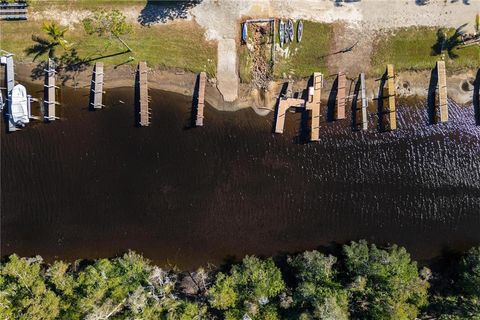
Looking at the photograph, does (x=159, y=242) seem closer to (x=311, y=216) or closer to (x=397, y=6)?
(x=311, y=216)

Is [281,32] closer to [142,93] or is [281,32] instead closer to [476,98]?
[142,93]

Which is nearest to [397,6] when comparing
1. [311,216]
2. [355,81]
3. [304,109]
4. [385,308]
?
[355,81]

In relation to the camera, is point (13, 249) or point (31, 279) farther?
point (13, 249)

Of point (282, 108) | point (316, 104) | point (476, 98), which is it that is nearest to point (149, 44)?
point (282, 108)

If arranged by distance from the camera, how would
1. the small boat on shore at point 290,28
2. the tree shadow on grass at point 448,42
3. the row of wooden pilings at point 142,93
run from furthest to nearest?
the row of wooden pilings at point 142,93
the small boat on shore at point 290,28
the tree shadow on grass at point 448,42

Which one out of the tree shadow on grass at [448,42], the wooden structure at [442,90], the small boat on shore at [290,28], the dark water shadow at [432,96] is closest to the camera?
the tree shadow on grass at [448,42]

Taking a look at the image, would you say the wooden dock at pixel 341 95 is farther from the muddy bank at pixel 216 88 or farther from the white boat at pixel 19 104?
the white boat at pixel 19 104

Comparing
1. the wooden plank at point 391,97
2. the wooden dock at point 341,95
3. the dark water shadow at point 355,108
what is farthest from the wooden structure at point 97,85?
the wooden plank at point 391,97
